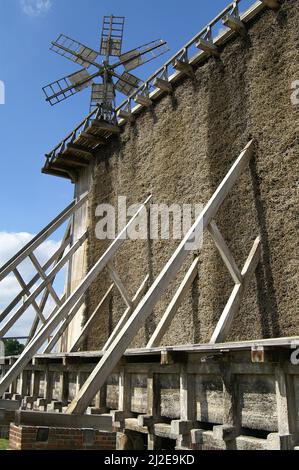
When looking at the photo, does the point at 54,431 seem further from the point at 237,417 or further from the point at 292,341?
the point at 292,341

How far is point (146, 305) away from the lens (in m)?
8.05

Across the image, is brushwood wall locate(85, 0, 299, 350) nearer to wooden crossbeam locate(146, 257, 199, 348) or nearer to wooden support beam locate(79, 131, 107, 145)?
wooden crossbeam locate(146, 257, 199, 348)

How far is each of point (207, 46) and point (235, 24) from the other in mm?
1033

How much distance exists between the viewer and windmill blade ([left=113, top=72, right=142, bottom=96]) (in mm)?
19953

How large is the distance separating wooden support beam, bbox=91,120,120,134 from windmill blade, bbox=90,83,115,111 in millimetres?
1743

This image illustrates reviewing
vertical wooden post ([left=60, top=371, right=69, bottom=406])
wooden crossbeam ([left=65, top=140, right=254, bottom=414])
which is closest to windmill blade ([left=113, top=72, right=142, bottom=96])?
wooden crossbeam ([left=65, top=140, right=254, bottom=414])

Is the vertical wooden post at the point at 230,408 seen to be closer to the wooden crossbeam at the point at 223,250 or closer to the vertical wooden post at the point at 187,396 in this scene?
the vertical wooden post at the point at 187,396

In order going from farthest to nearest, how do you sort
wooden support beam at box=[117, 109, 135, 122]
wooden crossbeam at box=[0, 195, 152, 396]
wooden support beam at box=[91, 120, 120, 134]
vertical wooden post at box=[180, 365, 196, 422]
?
wooden support beam at box=[91, 120, 120, 134] < wooden support beam at box=[117, 109, 135, 122] < wooden crossbeam at box=[0, 195, 152, 396] < vertical wooden post at box=[180, 365, 196, 422]

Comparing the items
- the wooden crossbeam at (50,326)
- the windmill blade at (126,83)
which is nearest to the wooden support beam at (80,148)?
the windmill blade at (126,83)

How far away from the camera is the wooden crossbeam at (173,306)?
9.01m

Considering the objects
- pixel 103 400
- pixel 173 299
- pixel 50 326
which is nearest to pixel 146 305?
pixel 173 299

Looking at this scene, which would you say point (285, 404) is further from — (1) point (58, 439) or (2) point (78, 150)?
(2) point (78, 150)

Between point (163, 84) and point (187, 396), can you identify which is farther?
point (163, 84)

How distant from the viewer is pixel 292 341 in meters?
5.31
